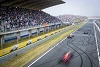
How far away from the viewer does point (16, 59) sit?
16359 millimetres

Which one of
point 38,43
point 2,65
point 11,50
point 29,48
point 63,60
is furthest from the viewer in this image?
point 38,43

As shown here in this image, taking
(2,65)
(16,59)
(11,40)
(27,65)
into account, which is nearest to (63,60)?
(27,65)

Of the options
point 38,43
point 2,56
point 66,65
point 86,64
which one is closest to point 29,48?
point 38,43

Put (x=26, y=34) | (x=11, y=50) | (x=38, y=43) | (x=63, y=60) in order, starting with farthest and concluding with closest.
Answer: (x=26, y=34), (x=38, y=43), (x=11, y=50), (x=63, y=60)

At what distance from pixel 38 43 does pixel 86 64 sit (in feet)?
41.8

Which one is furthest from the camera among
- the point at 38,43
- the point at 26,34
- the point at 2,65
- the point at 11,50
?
the point at 26,34

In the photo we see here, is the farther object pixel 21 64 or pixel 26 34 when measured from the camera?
pixel 26 34

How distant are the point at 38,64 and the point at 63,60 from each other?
133 inches

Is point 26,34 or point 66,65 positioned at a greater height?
point 26,34

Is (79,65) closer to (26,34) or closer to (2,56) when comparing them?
(2,56)

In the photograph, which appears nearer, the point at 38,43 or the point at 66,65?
the point at 66,65

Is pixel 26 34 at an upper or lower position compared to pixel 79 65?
upper

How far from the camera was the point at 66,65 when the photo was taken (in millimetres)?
14641

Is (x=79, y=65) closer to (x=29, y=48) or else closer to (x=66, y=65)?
(x=66, y=65)
